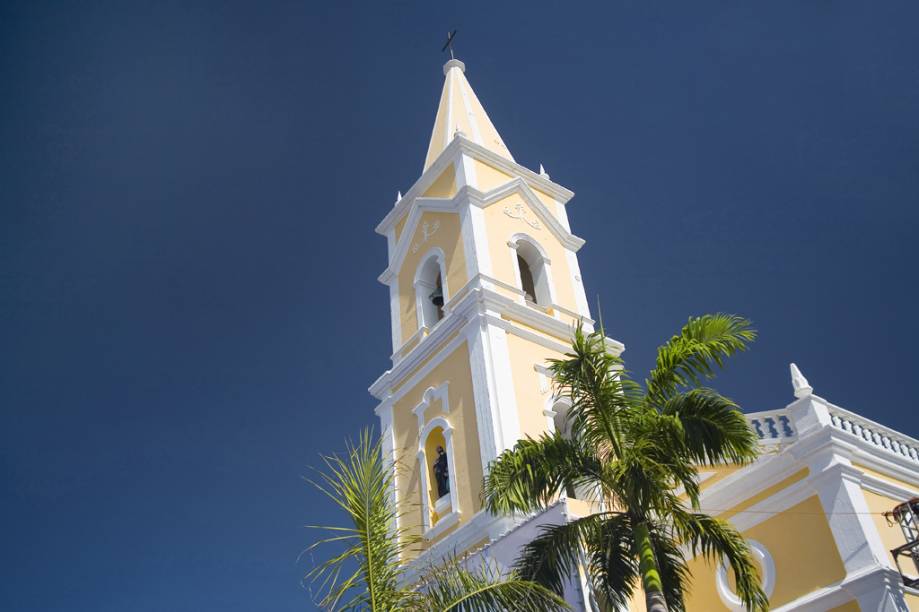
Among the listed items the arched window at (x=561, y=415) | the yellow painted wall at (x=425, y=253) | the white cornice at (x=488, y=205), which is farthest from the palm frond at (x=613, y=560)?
the white cornice at (x=488, y=205)

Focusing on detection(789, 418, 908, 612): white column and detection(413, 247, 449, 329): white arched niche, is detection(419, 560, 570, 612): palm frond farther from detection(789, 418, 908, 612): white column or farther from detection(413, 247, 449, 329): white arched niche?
detection(413, 247, 449, 329): white arched niche

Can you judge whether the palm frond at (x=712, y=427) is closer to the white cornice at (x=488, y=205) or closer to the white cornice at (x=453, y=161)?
the white cornice at (x=488, y=205)

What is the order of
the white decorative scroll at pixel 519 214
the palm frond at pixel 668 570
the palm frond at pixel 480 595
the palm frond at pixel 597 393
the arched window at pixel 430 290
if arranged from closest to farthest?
the palm frond at pixel 480 595 < the palm frond at pixel 668 570 < the palm frond at pixel 597 393 < the arched window at pixel 430 290 < the white decorative scroll at pixel 519 214

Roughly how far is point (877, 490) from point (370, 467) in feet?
31.2

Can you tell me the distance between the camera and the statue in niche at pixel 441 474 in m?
19.2

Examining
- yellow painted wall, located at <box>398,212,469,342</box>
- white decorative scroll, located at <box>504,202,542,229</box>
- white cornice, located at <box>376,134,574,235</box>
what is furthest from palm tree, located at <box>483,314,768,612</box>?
white cornice, located at <box>376,134,574,235</box>

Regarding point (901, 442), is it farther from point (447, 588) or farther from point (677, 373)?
point (447, 588)

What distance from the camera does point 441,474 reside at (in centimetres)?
1941

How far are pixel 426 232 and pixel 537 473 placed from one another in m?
13.1

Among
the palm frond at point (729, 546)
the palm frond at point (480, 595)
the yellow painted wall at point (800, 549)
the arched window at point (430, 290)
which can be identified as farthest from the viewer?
the arched window at point (430, 290)

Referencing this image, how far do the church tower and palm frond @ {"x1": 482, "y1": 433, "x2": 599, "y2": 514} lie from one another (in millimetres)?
5648

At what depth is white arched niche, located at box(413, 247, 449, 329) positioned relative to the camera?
73.4 ft

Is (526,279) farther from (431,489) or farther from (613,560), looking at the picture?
(613,560)

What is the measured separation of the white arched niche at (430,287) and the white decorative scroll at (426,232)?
1.71 ft
